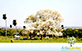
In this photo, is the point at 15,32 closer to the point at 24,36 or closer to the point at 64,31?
the point at 24,36

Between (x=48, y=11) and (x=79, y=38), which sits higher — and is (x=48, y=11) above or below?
above

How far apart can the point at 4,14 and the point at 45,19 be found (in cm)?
429

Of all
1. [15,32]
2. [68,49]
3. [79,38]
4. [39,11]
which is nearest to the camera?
[68,49]

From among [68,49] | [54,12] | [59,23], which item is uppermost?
[54,12]

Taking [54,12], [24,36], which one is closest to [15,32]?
[24,36]

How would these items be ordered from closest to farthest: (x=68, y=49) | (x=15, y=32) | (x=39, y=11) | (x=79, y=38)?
(x=68, y=49) < (x=39, y=11) < (x=79, y=38) < (x=15, y=32)

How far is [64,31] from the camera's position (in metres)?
20.2

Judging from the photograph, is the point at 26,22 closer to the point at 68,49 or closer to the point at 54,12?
the point at 54,12

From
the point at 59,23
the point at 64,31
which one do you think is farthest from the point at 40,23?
the point at 64,31

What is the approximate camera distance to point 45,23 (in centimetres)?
1827

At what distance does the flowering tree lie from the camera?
60.0 ft

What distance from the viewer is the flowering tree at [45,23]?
18.3 m

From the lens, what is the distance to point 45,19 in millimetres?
18766

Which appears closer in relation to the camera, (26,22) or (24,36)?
(26,22)
